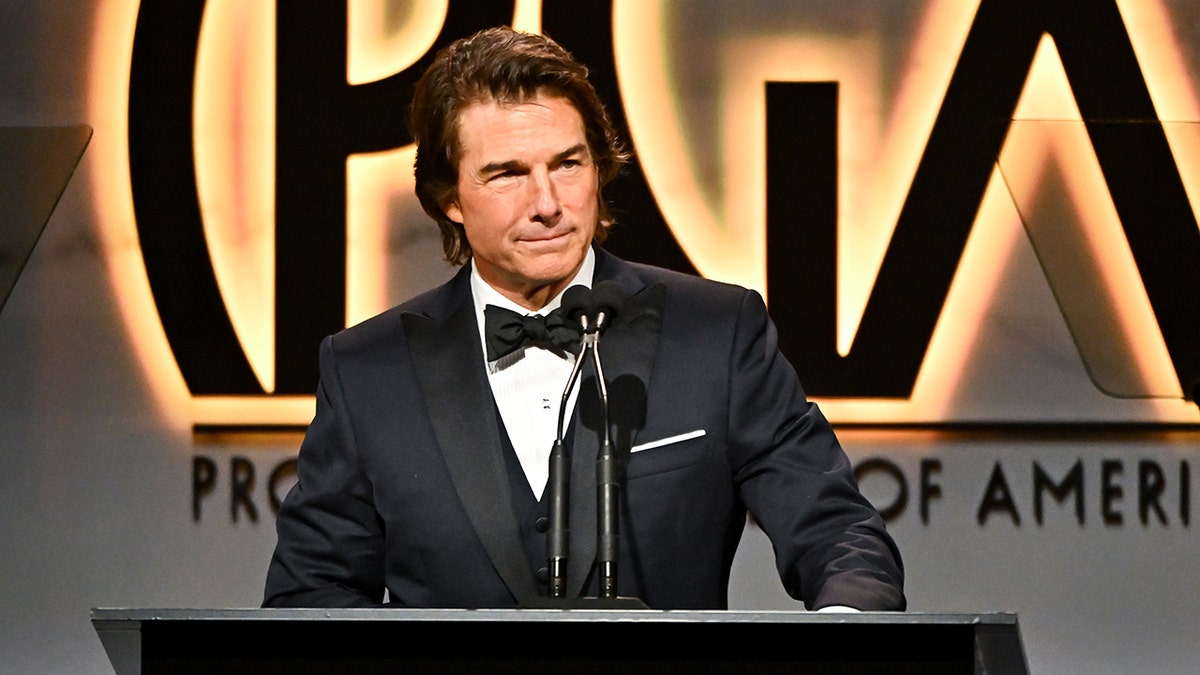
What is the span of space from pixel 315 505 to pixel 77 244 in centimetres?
191

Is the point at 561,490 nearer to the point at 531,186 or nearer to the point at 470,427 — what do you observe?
the point at 470,427

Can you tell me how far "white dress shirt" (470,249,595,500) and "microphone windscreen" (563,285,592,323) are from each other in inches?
16.0

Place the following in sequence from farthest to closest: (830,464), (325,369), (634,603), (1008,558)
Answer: (1008,558), (325,369), (830,464), (634,603)

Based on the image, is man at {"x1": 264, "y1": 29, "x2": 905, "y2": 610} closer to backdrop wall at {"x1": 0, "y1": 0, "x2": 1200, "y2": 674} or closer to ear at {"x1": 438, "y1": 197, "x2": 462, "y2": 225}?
ear at {"x1": 438, "y1": 197, "x2": 462, "y2": 225}

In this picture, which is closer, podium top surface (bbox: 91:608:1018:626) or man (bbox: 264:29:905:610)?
podium top surface (bbox: 91:608:1018:626)

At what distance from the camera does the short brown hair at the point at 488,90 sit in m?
2.30

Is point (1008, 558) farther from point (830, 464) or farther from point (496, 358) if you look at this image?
point (496, 358)

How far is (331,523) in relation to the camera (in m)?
2.30

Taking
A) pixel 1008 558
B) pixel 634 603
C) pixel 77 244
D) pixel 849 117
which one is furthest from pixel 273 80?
pixel 634 603

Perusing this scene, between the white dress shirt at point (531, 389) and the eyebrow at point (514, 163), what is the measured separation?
0.17 metres

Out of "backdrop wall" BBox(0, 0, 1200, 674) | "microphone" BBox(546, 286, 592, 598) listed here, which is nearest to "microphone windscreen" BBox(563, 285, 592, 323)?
"microphone" BBox(546, 286, 592, 598)

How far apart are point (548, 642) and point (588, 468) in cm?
73

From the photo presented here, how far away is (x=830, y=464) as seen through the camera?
221 centimetres

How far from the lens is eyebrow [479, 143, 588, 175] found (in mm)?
2254
